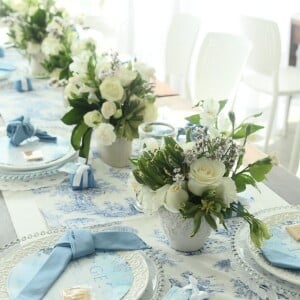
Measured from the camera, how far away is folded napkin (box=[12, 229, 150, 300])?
0.93 metres

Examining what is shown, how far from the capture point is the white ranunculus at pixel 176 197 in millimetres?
947

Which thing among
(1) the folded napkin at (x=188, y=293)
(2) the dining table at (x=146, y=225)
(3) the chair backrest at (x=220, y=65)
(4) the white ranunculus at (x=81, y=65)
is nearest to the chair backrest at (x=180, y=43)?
(3) the chair backrest at (x=220, y=65)

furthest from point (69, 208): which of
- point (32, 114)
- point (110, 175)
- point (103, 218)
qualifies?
point (32, 114)

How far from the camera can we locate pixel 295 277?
0.96 metres

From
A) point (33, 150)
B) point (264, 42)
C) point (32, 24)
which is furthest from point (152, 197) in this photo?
point (264, 42)

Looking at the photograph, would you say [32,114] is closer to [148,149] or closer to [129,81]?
[129,81]

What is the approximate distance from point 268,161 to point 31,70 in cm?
149

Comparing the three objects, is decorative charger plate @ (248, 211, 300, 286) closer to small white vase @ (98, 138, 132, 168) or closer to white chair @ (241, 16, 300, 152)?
small white vase @ (98, 138, 132, 168)

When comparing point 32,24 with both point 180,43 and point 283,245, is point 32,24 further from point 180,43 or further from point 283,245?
point 283,245

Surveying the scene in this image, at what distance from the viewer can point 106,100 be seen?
130 centimetres

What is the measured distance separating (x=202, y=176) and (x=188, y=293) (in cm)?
19

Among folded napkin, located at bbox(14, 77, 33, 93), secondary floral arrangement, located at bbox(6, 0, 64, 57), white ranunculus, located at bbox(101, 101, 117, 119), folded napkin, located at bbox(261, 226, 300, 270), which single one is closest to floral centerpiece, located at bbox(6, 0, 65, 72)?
secondary floral arrangement, located at bbox(6, 0, 64, 57)

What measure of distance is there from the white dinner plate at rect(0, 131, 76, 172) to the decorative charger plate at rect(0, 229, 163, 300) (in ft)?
1.14

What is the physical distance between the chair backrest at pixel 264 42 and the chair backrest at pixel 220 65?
2.09ft
